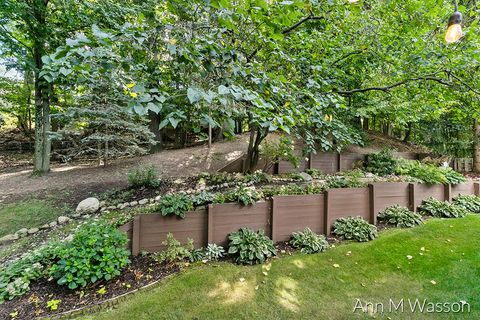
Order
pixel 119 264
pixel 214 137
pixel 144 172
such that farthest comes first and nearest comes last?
1. pixel 214 137
2. pixel 144 172
3. pixel 119 264

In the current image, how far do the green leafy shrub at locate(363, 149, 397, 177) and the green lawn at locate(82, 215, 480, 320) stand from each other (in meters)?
2.62

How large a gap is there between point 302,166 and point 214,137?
4.28 meters

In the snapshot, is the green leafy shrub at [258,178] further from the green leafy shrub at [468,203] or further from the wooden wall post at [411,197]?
the green leafy shrub at [468,203]

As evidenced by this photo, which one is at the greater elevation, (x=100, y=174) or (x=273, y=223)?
(x=100, y=174)

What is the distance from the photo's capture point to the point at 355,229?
3.64 m

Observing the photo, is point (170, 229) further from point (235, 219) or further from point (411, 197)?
point (411, 197)

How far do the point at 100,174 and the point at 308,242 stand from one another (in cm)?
548

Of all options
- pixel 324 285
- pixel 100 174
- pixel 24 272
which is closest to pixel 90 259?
pixel 24 272

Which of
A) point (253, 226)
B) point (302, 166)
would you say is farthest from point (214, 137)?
point (253, 226)

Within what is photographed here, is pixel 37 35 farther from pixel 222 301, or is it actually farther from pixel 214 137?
pixel 222 301

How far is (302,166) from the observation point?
638 centimetres

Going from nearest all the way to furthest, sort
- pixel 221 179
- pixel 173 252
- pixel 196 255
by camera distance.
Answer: pixel 173 252 < pixel 196 255 < pixel 221 179

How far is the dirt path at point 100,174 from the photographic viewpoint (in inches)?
192

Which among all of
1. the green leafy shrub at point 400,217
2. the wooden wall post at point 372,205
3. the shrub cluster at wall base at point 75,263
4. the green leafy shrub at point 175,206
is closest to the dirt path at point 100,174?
the shrub cluster at wall base at point 75,263
